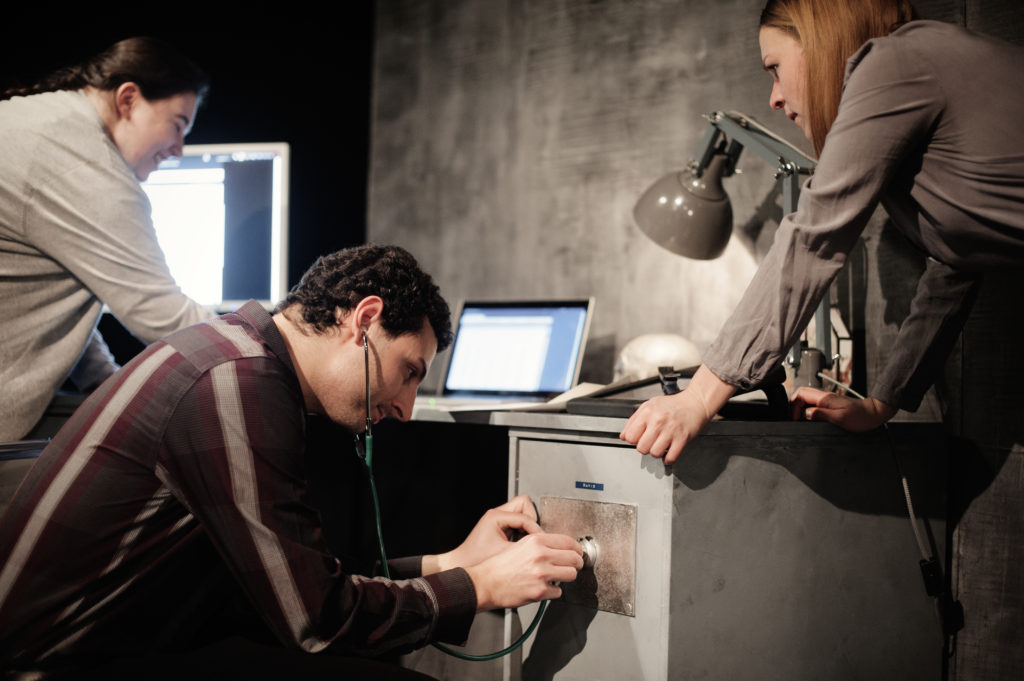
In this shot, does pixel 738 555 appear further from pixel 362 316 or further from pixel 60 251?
pixel 60 251

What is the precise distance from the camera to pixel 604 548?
3.75 feet

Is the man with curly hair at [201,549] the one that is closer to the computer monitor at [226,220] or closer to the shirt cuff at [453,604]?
the shirt cuff at [453,604]

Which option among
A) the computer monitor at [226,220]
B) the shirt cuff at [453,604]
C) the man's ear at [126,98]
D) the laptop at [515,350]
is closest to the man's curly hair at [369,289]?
the shirt cuff at [453,604]

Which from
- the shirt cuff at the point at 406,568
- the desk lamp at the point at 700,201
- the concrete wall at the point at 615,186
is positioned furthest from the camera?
the desk lamp at the point at 700,201

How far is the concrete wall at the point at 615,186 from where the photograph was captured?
1.51 m

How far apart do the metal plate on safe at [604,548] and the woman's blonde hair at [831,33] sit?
633 millimetres

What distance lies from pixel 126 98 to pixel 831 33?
4.83 feet

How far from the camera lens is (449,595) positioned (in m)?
1.05

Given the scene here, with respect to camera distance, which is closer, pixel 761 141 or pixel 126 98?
pixel 761 141

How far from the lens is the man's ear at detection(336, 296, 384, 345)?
111cm

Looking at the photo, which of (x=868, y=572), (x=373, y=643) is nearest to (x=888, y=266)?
(x=868, y=572)

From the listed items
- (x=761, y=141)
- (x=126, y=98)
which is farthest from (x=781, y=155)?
(x=126, y=98)

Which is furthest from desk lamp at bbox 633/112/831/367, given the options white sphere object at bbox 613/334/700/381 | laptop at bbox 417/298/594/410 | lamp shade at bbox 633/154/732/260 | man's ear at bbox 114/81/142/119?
man's ear at bbox 114/81/142/119

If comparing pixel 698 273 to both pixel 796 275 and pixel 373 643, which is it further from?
pixel 373 643
